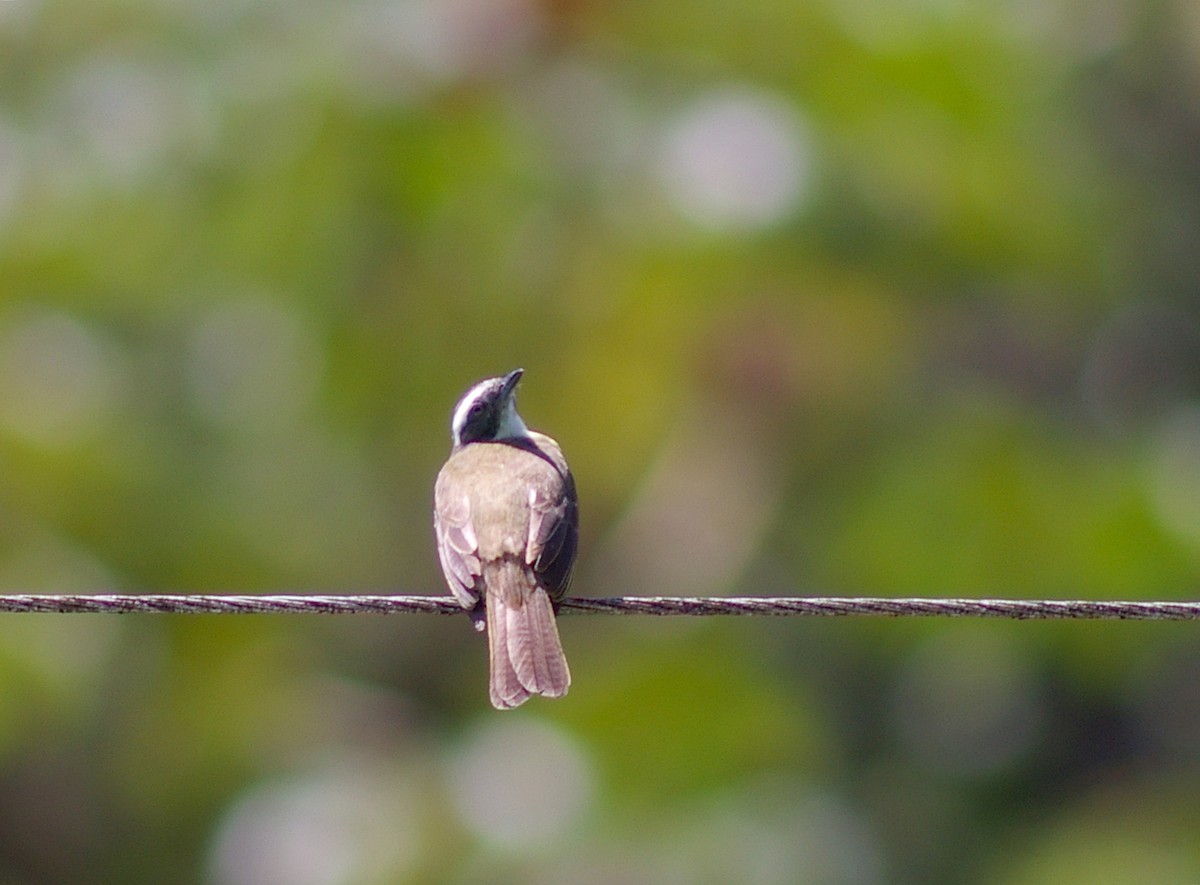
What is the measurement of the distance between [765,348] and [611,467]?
233cm

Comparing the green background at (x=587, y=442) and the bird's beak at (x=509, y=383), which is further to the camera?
the green background at (x=587, y=442)

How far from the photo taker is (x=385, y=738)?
2244cm

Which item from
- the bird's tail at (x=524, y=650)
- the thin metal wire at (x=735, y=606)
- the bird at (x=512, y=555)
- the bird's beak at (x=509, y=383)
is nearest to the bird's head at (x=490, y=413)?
the bird's beak at (x=509, y=383)

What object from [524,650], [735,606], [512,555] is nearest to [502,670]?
[524,650]

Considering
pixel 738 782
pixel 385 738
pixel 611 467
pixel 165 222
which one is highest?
pixel 165 222

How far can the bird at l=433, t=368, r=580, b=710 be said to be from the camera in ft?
29.2

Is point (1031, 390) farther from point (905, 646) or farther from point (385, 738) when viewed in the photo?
point (385, 738)

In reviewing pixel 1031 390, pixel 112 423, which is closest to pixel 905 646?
pixel 1031 390

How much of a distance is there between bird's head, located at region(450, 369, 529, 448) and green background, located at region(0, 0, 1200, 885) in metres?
7.26

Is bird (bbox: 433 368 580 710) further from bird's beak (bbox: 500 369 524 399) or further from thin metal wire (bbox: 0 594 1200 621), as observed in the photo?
thin metal wire (bbox: 0 594 1200 621)

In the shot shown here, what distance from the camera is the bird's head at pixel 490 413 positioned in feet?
37.6

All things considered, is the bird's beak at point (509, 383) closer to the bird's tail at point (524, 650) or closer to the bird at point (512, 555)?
the bird at point (512, 555)

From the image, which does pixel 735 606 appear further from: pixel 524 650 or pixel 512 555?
pixel 512 555

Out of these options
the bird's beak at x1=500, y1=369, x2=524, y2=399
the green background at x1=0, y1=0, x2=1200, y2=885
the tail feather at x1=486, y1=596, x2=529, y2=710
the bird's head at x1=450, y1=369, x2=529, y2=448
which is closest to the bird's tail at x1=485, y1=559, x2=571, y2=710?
the tail feather at x1=486, y1=596, x2=529, y2=710
